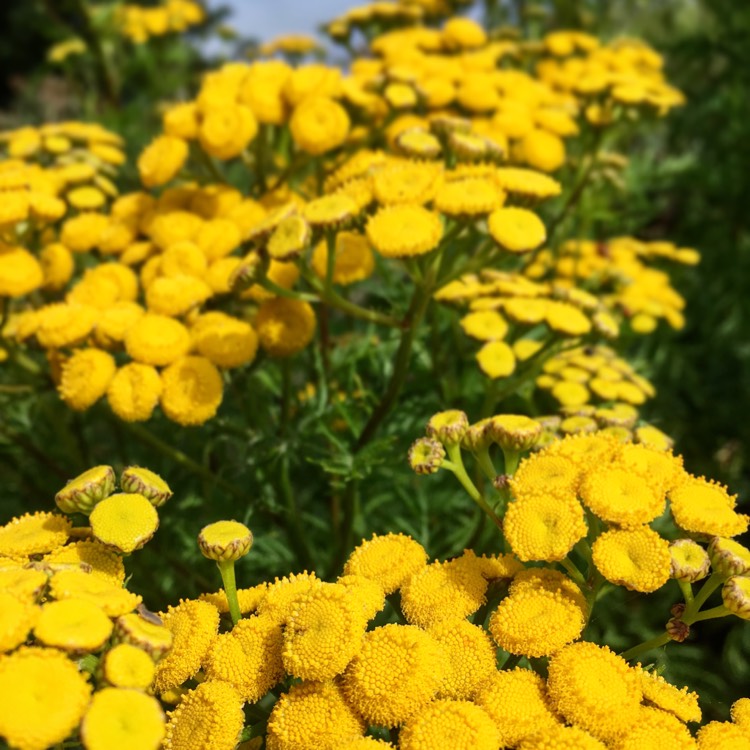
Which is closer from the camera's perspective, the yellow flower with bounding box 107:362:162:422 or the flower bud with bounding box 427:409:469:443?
the flower bud with bounding box 427:409:469:443

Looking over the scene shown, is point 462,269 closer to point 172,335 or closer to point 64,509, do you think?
point 172,335

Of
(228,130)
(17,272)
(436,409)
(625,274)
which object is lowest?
A: (436,409)

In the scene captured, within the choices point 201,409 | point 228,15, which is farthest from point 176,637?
point 228,15

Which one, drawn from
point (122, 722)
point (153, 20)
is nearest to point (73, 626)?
point (122, 722)

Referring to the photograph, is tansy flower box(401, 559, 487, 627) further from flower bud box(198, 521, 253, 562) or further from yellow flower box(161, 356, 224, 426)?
yellow flower box(161, 356, 224, 426)

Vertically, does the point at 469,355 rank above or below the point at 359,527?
above

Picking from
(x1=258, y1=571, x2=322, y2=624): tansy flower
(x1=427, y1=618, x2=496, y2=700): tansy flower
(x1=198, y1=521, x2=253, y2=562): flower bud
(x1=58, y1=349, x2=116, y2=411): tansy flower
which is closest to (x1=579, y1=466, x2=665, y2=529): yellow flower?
(x1=427, y1=618, x2=496, y2=700): tansy flower

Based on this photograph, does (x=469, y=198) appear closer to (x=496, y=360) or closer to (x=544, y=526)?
(x=496, y=360)
